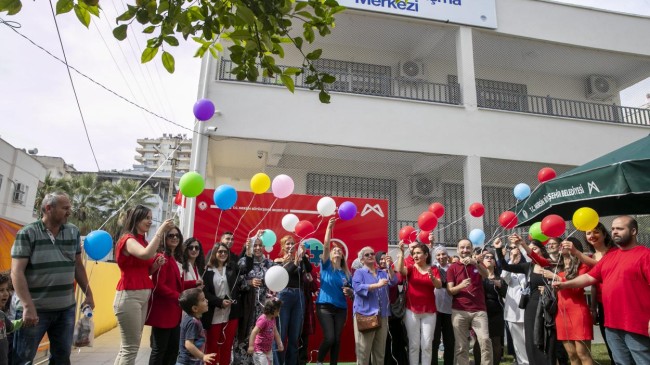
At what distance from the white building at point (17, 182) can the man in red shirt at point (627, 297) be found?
816 inches

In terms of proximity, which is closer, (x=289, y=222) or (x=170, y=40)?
(x=170, y=40)

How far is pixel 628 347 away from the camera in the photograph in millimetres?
3541

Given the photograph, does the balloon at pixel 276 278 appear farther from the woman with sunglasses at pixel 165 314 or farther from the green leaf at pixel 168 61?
the green leaf at pixel 168 61

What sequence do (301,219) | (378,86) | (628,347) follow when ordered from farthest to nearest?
1. (378,86)
2. (301,219)
3. (628,347)

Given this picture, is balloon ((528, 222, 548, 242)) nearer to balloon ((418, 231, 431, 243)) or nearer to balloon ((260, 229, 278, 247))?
balloon ((418, 231, 431, 243))

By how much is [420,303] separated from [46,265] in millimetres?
4126

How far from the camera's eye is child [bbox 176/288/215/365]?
408 cm

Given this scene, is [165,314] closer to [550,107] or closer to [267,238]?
[267,238]

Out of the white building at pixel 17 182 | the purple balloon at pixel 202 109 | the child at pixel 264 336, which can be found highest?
the white building at pixel 17 182

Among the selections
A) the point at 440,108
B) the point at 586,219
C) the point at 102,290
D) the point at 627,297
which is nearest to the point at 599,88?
the point at 440,108

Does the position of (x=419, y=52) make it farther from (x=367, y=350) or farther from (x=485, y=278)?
(x=367, y=350)

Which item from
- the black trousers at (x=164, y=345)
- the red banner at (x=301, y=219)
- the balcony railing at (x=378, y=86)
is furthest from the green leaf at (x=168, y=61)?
the balcony railing at (x=378, y=86)

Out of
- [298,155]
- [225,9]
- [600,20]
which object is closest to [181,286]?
[225,9]

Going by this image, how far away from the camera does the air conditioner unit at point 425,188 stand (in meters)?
12.1
